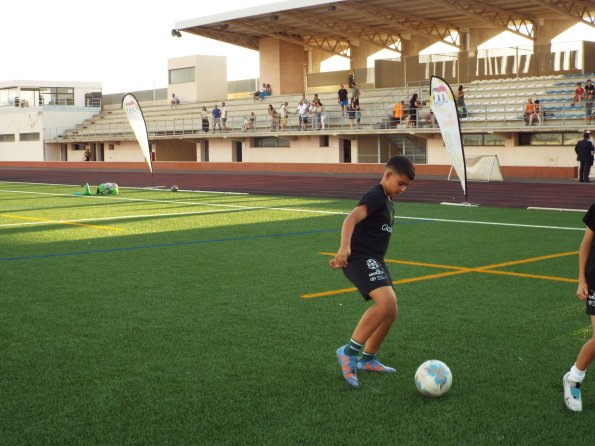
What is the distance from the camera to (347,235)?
5168 mm

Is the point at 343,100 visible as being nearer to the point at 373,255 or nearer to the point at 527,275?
the point at 527,275

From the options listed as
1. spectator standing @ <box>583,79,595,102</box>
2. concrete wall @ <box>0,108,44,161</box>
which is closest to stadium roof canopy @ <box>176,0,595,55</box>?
spectator standing @ <box>583,79,595,102</box>

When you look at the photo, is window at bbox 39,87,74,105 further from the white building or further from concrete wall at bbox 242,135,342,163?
concrete wall at bbox 242,135,342,163

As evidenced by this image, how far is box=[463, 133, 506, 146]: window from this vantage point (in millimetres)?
37094

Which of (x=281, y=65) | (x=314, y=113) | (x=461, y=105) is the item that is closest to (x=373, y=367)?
(x=461, y=105)

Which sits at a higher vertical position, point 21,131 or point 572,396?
point 21,131

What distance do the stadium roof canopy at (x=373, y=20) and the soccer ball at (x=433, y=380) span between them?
1512 inches

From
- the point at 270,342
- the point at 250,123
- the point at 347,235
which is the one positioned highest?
the point at 250,123

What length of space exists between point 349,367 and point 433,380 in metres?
0.65

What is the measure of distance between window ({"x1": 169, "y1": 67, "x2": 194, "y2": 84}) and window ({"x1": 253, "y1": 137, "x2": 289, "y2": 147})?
13.0 meters

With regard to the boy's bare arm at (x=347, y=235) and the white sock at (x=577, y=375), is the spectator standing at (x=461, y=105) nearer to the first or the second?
the boy's bare arm at (x=347, y=235)

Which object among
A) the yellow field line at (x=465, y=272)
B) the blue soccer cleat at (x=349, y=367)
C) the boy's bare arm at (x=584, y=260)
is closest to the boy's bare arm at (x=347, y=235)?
the blue soccer cleat at (x=349, y=367)

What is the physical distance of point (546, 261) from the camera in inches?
432

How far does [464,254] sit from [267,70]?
4682cm
